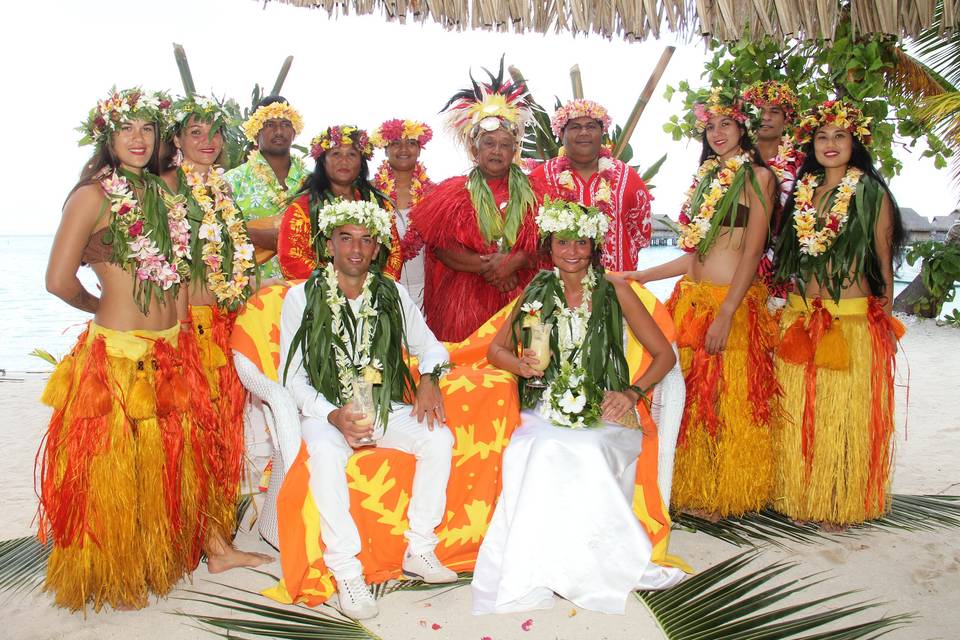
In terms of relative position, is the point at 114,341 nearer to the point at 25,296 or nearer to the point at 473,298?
the point at 473,298

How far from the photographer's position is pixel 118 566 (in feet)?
8.96

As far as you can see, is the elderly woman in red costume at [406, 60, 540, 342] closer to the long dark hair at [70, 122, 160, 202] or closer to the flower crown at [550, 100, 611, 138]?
the flower crown at [550, 100, 611, 138]

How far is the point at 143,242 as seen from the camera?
2795 mm

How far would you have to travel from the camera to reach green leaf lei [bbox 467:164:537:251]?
400 centimetres

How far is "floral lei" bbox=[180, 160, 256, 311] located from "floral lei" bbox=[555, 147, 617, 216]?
6.10 ft

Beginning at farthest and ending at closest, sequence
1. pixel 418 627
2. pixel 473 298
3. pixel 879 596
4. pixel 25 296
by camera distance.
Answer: pixel 25 296 < pixel 473 298 < pixel 879 596 < pixel 418 627

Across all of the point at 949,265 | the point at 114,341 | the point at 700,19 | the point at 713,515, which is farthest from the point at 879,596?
the point at 949,265

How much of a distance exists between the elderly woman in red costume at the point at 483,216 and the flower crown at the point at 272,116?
120 centimetres

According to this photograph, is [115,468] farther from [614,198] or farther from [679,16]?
[614,198]

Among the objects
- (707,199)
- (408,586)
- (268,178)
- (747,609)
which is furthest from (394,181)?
(747,609)

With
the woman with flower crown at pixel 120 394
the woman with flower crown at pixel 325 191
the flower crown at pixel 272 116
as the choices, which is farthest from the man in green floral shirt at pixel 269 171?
the woman with flower crown at pixel 120 394

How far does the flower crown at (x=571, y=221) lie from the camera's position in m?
3.15

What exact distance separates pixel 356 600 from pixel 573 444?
3.12ft

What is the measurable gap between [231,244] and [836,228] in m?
2.58
